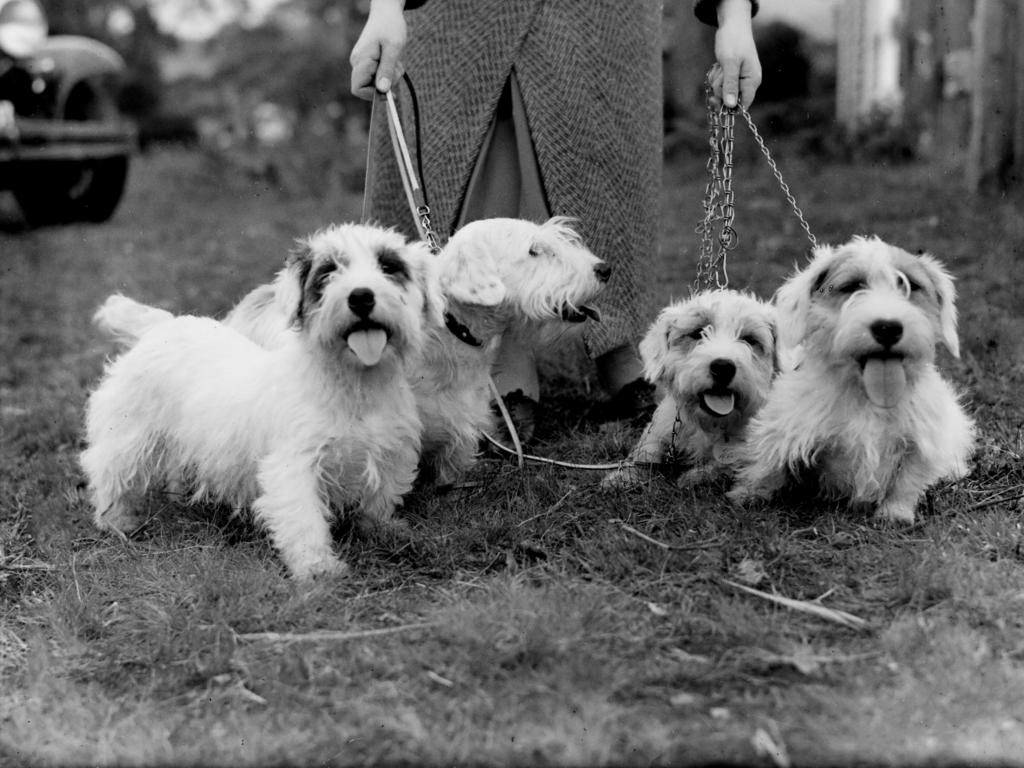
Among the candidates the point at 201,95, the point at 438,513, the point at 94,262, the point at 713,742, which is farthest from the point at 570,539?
the point at 201,95

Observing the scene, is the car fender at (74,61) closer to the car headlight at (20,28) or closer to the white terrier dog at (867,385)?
the car headlight at (20,28)

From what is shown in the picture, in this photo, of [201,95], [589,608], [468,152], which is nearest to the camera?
[589,608]

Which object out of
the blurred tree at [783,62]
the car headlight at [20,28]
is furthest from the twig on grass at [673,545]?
the blurred tree at [783,62]

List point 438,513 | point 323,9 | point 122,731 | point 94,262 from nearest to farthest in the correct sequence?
1. point 122,731
2. point 438,513
3. point 94,262
4. point 323,9

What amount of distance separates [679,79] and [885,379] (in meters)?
11.2

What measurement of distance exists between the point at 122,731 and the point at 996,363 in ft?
14.2

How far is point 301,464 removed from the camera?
3750 mm

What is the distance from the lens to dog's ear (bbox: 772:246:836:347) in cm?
386

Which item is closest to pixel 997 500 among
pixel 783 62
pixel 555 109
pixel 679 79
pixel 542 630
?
pixel 542 630

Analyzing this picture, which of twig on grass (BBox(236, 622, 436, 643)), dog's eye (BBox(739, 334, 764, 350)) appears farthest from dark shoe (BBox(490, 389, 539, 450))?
twig on grass (BBox(236, 622, 436, 643))

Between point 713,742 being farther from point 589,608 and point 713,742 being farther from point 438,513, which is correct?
point 438,513

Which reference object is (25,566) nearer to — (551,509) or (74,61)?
(551,509)

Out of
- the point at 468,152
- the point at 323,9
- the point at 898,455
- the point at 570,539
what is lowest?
the point at 570,539

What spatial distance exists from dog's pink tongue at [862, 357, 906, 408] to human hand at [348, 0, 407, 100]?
2.16 metres
